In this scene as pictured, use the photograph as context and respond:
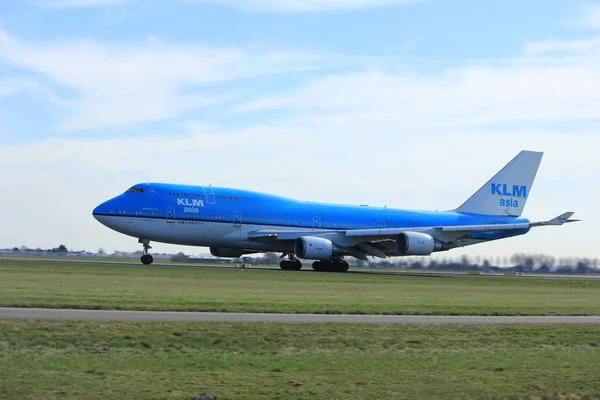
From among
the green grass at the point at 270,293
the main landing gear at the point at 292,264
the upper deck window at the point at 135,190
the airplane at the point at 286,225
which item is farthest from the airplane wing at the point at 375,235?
the green grass at the point at 270,293

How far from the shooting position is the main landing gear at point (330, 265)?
207 feet

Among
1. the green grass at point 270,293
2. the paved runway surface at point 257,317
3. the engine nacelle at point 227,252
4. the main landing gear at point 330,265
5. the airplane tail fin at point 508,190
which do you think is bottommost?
the paved runway surface at point 257,317

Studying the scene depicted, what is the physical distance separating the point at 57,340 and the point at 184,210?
38385 mm

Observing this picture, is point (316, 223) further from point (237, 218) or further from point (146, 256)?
point (146, 256)

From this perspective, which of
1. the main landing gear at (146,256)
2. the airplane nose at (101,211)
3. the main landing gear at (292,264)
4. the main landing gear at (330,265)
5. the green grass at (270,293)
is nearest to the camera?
the green grass at (270,293)

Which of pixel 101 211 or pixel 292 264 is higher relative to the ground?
pixel 101 211

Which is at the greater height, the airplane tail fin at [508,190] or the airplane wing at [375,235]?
the airplane tail fin at [508,190]

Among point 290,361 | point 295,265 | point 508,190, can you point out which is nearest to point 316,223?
point 295,265

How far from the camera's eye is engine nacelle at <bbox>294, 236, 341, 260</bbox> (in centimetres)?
5916

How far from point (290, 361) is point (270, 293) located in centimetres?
1656

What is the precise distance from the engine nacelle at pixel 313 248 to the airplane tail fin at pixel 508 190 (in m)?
17.6

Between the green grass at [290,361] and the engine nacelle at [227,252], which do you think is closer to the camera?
the green grass at [290,361]

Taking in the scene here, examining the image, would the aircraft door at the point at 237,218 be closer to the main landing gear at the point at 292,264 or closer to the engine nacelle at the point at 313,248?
the engine nacelle at the point at 313,248

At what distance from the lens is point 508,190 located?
7412 centimetres
